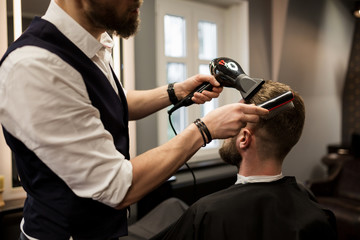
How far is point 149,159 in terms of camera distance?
0.96 metres

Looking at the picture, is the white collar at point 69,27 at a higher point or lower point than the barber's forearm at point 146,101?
higher

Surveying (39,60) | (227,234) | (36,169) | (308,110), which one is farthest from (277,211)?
(308,110)

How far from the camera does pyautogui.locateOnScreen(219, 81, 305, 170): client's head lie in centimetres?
140

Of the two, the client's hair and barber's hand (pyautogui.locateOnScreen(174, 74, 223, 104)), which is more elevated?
barber's hand (pyautogui.locateOnScreen(174, 74, 223, 104))

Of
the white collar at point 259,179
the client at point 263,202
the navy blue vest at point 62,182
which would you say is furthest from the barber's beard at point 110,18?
the white collar at point 259,179

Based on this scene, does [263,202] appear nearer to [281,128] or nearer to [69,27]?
[281,128]

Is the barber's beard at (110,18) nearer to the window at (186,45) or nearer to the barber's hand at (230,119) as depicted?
the barber's hand at (230,119)

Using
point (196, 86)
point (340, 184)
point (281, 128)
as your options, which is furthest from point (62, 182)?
point (340, 184)

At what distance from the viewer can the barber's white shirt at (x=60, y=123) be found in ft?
2.63

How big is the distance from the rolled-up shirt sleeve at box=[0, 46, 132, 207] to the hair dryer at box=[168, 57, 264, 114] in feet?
1.73

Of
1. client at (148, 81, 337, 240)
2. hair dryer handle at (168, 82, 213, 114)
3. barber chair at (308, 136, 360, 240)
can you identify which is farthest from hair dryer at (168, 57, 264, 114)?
barber chair at (308, 136, 360, 240)

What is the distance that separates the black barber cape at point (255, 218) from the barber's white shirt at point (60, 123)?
0.55 metres

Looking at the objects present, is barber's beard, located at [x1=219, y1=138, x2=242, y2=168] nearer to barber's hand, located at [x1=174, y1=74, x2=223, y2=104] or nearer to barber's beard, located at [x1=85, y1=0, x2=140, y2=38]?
barber's hand, located at [x1=174, y1=74, x2=223, y2=104]

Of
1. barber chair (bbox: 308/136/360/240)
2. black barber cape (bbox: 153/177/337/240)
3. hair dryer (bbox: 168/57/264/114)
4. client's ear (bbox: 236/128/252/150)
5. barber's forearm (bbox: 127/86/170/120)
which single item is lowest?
barber chair (bbox: 308/136/360/240)
